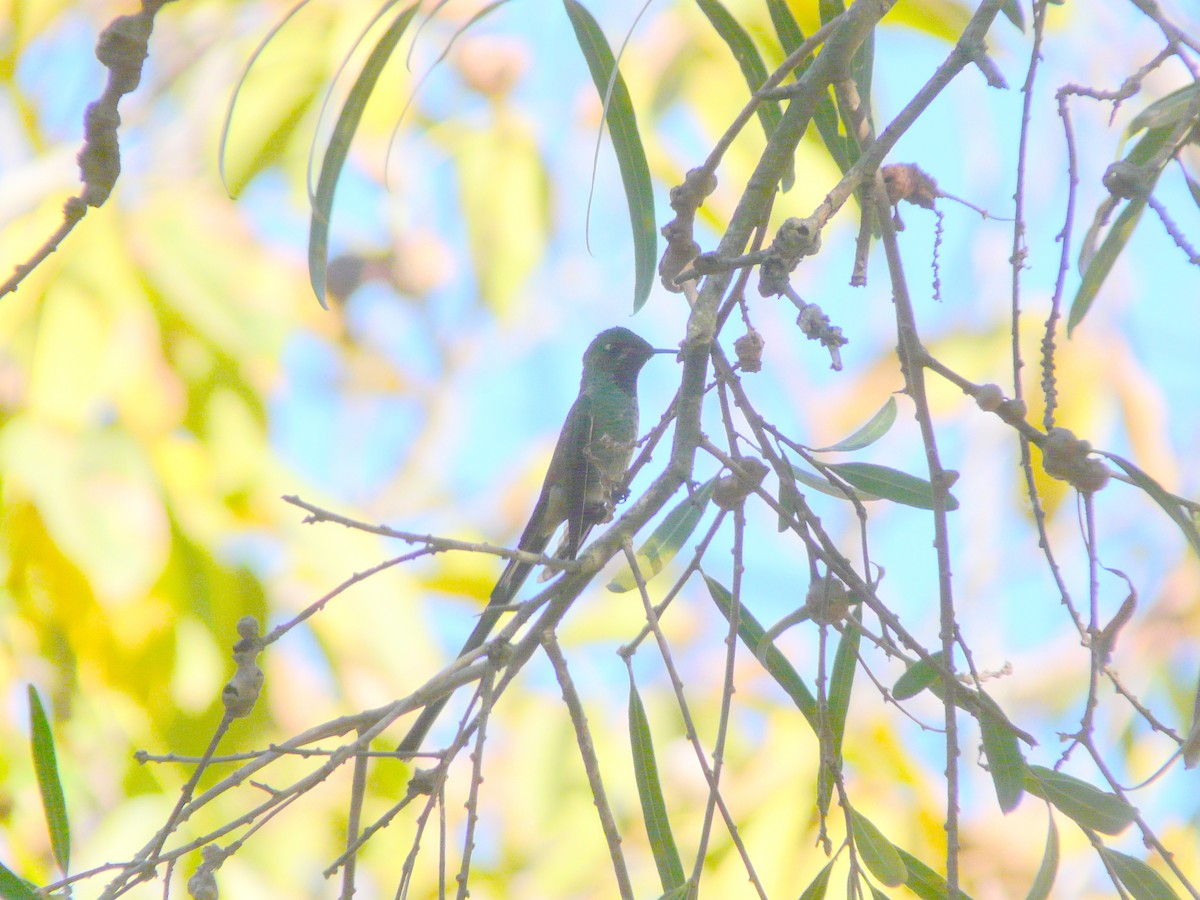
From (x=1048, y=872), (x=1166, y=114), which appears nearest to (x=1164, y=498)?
(x=1048, y=872)

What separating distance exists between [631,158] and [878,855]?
130 cm

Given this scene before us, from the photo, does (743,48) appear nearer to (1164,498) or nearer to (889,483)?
(889,483)

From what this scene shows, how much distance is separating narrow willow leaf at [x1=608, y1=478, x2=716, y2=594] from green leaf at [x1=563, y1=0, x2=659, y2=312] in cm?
38

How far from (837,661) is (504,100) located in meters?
4.49

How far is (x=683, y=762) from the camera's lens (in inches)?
168

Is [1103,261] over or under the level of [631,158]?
under

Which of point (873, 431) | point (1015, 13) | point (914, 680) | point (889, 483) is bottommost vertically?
point (914, 680)

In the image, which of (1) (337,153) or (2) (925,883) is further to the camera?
(1) (337,153)

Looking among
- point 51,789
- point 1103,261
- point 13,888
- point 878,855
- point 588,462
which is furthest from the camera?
point 588,462

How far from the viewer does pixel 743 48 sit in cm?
224

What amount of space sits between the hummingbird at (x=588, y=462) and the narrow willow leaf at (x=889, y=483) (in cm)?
47

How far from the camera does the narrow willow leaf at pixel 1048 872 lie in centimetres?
178

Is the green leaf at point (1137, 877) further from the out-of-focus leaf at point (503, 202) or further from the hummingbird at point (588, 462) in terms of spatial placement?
the out-of-focus leaf at point (503, 202)

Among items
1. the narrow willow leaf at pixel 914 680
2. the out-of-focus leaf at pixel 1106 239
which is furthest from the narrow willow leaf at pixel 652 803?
the out-of-focus leaf at pixel 1106 239
